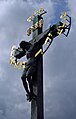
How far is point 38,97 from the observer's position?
33.6ft

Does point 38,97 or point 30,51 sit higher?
point 30,51

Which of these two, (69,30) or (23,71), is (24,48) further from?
(69,30)

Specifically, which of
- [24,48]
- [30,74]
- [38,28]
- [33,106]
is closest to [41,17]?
[38,28]

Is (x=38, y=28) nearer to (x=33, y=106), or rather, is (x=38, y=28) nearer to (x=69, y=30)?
(x=69, y=30)

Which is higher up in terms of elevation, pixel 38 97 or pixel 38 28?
pixel 38 28

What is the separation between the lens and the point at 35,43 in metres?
10.7

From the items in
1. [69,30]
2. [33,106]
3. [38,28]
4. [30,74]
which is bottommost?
[33,106]

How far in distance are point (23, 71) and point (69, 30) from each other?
4.99 feet

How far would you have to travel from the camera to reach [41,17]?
11258 millimetres

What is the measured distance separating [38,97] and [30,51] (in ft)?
3.84

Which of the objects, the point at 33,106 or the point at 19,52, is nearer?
the point at 33,106

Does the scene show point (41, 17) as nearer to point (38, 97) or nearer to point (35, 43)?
point (35, 43)

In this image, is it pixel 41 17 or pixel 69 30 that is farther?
pixel 41 17

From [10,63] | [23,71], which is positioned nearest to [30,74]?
[23,71]
